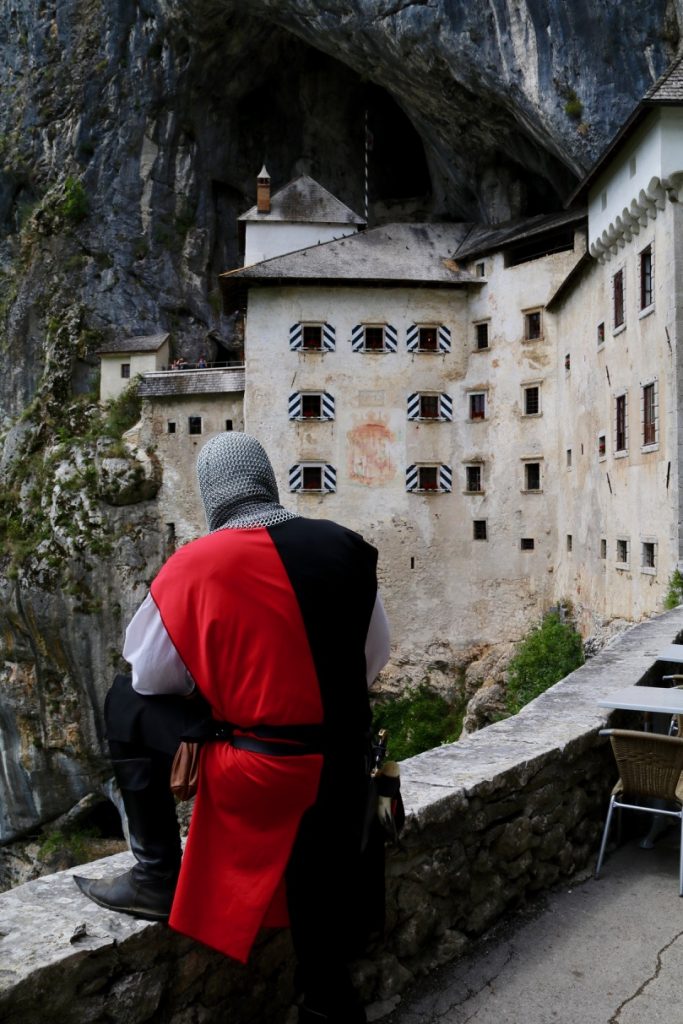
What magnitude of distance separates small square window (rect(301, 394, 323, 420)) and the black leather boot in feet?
79.7

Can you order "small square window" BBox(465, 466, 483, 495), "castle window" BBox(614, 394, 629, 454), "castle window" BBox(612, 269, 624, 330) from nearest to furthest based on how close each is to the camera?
1. "castle window" BBox(614, 394, 629, 454)
2. "castle window" BBox(612, 269, 624, 330)
3. "small square window" BBox(465, 466, 483, 495)

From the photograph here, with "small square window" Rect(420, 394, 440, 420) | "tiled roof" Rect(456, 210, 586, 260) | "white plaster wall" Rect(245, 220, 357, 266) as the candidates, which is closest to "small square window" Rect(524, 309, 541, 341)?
"tiled roof" Rect(456, 210, 586, 260)

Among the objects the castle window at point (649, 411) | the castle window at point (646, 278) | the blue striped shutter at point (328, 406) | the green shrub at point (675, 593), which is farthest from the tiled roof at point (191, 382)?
the green shrub at point (675, 593)

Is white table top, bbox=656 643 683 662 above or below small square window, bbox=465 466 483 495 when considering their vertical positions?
below

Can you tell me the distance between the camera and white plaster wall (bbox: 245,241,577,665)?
2612cm

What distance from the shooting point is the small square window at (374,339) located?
1047 inches

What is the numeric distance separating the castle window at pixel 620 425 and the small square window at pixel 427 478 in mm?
9029

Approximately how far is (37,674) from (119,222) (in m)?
17.5

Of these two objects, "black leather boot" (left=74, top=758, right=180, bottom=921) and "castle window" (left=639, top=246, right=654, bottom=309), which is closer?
"black leather boot" (left=74, top=758, right=180, bottom=921)

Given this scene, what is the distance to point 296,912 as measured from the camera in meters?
2.30

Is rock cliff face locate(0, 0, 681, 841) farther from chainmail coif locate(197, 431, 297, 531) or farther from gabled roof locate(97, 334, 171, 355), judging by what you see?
chainmail coif locate(197, 431, 297, 531)

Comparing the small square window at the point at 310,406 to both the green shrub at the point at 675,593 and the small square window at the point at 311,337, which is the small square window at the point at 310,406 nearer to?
the small square window at the point at 311,337

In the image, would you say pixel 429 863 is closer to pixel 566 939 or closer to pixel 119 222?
pixel 566 939

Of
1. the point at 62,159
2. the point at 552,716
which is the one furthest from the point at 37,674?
the point at 552,716
